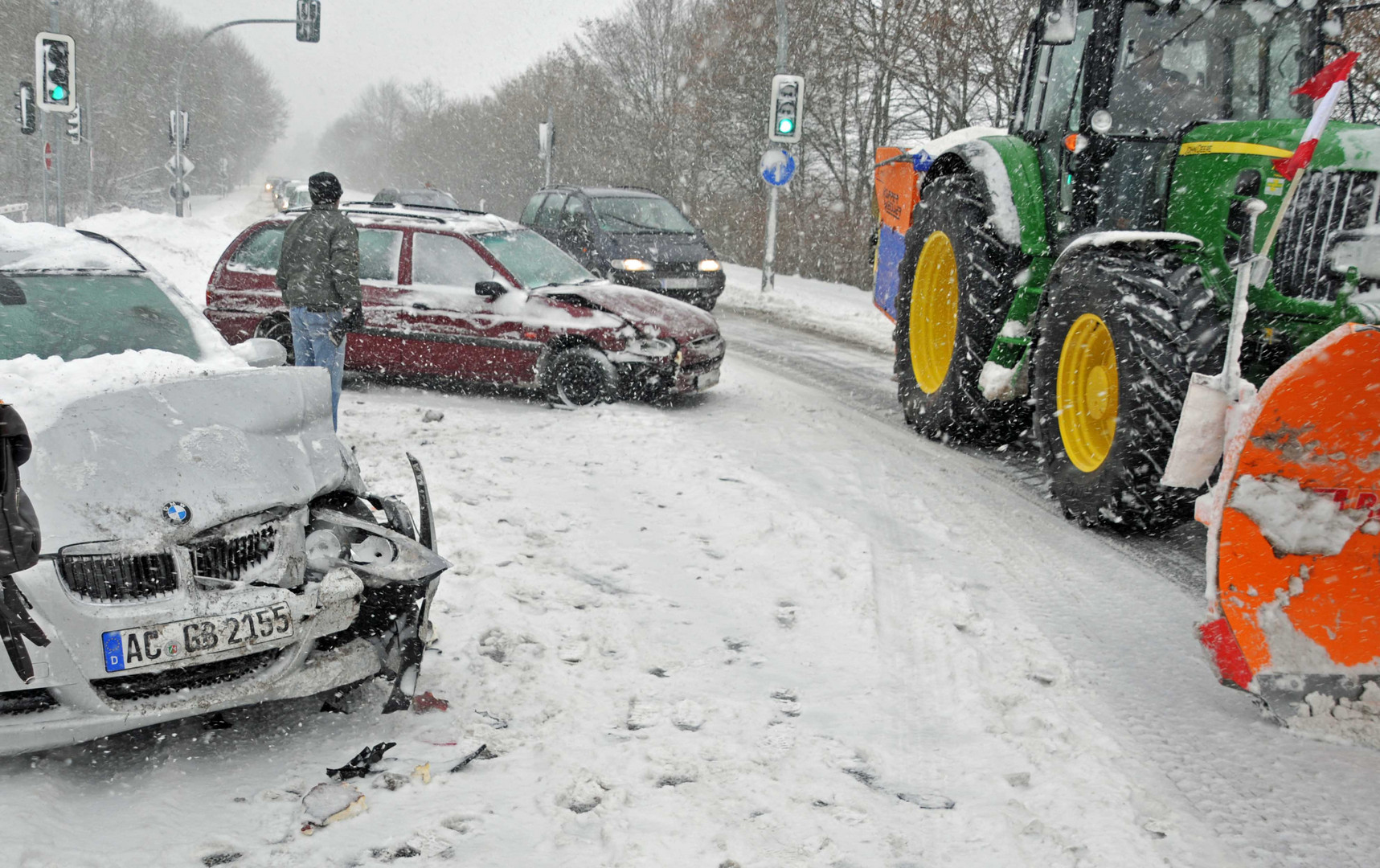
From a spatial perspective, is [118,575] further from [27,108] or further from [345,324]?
[27,108]

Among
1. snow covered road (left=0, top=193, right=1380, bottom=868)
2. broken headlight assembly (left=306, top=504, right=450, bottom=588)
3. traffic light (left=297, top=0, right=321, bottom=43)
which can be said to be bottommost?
snow covered road (left=0, top=193, right=1380, bottom=868)

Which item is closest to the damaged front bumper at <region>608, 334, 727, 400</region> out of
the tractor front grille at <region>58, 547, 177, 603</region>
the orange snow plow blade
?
the orange snow plow blade

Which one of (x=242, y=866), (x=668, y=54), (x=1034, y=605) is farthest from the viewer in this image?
(x=668, y=54)

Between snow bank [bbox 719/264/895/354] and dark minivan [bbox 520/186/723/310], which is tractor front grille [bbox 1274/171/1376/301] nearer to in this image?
snow bank [bbox 719/264/895/354]

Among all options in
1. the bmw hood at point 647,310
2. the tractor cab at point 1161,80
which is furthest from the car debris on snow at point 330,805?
the bmw hood at point 647,310

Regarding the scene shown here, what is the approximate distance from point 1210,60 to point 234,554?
5476mm

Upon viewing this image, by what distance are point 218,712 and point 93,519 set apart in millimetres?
759

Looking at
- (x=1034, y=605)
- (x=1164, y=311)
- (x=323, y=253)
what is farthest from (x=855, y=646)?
(x=323, y=253)

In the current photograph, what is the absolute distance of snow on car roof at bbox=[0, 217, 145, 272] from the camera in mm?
4617

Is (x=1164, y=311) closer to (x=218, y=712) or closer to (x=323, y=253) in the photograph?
(x=218, y=712)

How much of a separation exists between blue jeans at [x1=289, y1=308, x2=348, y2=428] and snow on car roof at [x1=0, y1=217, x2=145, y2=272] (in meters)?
1.94

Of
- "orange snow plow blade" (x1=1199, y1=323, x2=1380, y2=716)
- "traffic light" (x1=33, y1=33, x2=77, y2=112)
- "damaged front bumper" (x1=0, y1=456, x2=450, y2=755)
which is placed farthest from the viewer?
"traffic light" (x1=33, y1=33, x2=77, y2=112)

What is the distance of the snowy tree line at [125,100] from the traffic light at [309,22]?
615 inches

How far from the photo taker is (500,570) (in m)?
4.96
